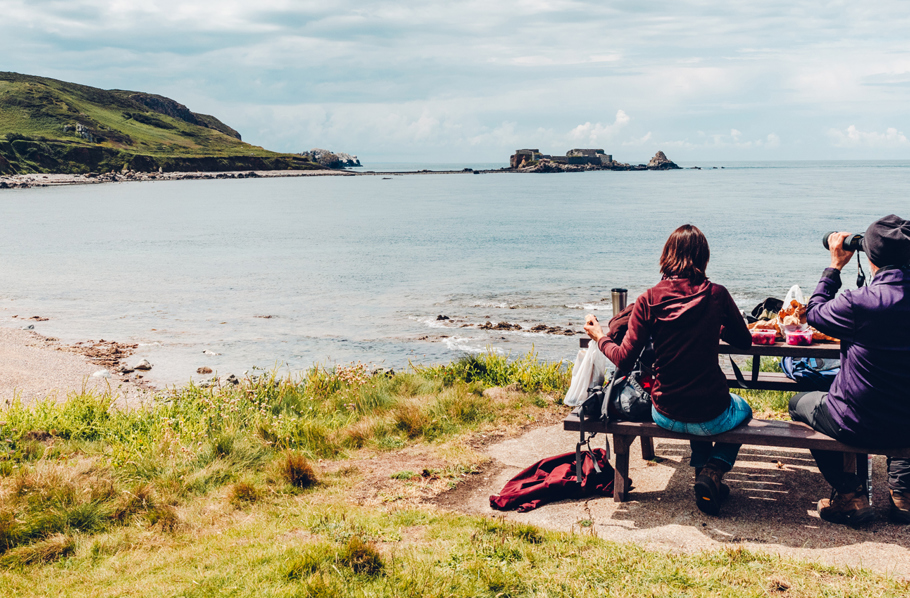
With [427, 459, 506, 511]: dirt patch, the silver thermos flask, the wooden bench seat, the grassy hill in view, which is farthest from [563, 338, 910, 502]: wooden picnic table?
the grassy hill

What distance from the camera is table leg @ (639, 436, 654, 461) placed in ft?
21.4

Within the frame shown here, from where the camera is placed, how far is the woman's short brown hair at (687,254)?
4922 millimetres

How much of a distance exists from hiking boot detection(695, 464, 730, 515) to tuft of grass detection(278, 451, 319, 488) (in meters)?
3.42

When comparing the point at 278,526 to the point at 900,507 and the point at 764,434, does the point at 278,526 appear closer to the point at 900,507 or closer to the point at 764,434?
the point at 764,434

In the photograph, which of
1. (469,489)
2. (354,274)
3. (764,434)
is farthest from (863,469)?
(354,274)

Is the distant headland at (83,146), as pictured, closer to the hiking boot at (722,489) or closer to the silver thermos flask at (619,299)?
the silver thermos flask at (619,299)

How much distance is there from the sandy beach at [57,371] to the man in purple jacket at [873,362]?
8.66m

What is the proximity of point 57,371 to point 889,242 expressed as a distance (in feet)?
44.6

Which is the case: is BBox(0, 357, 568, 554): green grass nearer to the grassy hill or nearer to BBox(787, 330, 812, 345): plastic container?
BBox(787, 330, 812, 345): plastic container

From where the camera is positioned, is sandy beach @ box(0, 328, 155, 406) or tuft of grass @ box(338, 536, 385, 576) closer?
tuft of grass @ box(338, 536, 385, 576)

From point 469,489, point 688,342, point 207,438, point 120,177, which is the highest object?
point 120,177

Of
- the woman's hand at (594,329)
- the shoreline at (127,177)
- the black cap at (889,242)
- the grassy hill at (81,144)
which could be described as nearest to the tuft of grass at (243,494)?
the woman's hand at (594,329)

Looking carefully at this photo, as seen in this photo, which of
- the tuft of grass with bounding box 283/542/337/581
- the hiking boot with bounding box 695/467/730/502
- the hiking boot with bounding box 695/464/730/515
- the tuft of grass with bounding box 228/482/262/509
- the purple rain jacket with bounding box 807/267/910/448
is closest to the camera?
the tuft of grass with bounding box 283/542/337/581

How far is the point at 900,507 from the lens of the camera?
500cm
